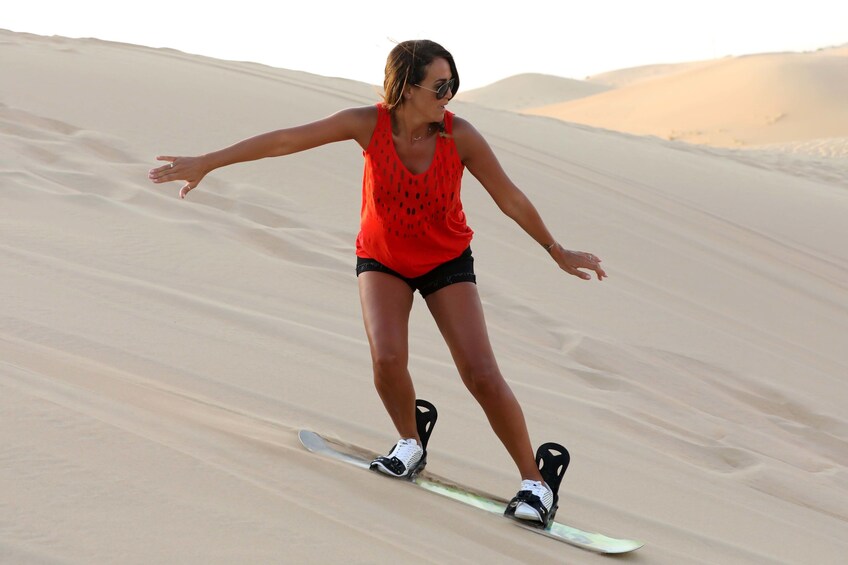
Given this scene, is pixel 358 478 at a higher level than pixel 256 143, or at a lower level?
lower

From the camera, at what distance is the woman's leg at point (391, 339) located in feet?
11.5

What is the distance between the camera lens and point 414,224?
354cm

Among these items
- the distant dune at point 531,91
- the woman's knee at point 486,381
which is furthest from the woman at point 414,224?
the distant dune at point 531,91

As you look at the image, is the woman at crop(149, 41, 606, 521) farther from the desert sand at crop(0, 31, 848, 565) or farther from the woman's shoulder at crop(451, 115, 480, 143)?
the desert sand at crop(0, 31, 848, 565)

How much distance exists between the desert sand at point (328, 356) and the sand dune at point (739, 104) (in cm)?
2362

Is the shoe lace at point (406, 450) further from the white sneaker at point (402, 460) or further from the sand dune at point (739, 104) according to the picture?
the sand dune at point (739, 104)

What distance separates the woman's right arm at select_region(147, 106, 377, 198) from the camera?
132 inches

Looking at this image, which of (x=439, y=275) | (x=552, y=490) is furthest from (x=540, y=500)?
(x=439, y=275)

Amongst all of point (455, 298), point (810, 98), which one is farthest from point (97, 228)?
point (810, 98)

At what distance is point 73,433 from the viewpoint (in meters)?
2.99

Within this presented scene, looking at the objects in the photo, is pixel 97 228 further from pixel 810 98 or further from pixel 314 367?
pixel 810 98

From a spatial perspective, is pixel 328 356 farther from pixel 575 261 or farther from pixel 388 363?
pixel 575 261

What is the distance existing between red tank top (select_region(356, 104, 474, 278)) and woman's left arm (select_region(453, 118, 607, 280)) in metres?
0.04

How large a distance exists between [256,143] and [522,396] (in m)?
1.96
